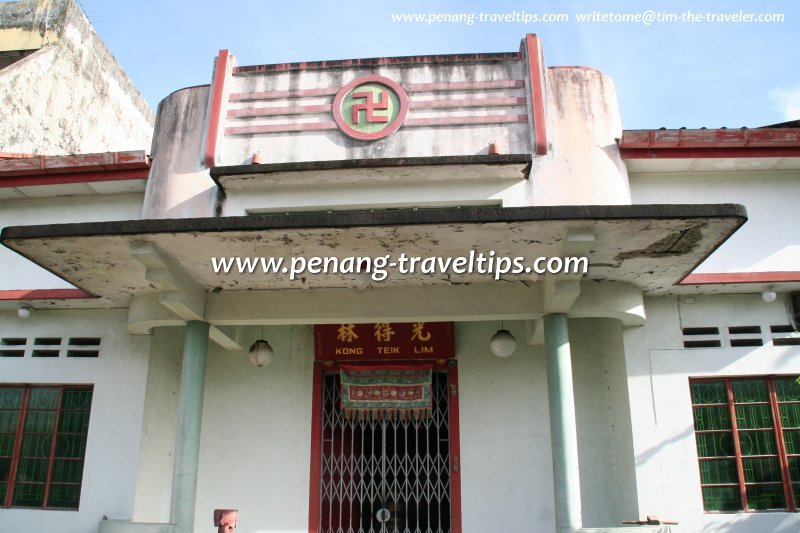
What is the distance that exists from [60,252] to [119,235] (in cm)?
84

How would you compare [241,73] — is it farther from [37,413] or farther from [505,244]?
[37,413]

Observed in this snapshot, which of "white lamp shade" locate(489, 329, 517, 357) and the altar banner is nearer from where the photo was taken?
"white lamp shade" locate(489, 329, 517, 357)

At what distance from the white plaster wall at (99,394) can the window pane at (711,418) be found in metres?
6.15

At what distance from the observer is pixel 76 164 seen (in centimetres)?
775

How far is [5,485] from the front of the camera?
7586mm

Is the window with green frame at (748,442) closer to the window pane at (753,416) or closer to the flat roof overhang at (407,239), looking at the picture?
the window pane at (753,416)

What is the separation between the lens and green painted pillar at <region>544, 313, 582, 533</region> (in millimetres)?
5984

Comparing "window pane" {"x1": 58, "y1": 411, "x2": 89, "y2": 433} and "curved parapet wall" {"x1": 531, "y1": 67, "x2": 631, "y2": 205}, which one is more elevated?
"curved parapet wall" {"x1": 531, "y1": 67, "x2": 631, "y2": 205}

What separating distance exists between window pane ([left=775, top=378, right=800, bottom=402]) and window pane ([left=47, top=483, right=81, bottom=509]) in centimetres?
780

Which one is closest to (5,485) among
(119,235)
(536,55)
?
(119,235)

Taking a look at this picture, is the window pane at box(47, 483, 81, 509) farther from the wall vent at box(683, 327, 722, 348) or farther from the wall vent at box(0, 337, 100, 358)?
the wall vent at box(683, 327, 722, 348)

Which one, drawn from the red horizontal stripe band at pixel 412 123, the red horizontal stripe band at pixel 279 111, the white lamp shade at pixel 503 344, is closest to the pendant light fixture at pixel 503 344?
the white lamp shade at pixel 503 344

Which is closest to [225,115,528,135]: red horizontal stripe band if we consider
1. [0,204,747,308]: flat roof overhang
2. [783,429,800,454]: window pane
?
[0,204,747,308]: flat roof overhang

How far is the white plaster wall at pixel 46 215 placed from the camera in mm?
7949
